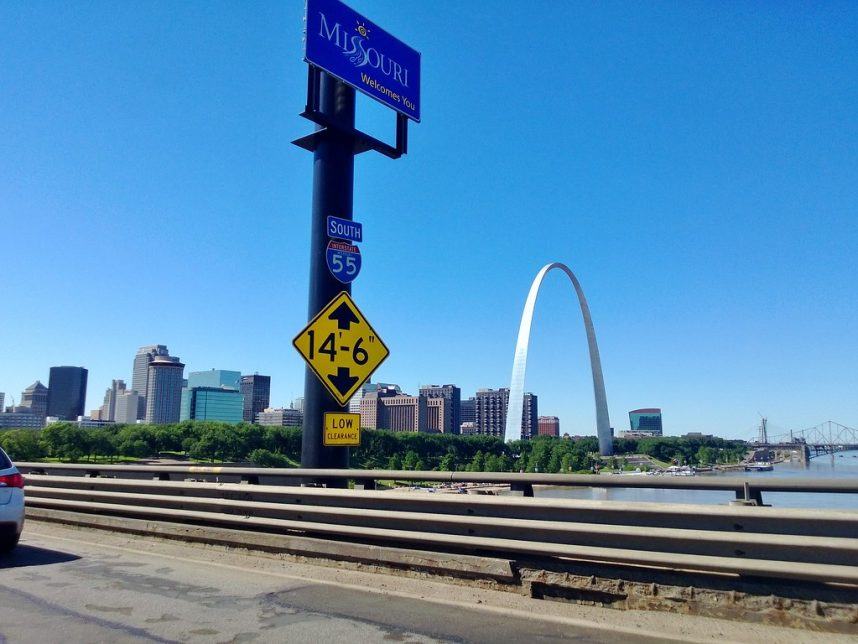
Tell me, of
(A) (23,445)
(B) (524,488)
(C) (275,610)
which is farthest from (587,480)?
(A) (23,445)

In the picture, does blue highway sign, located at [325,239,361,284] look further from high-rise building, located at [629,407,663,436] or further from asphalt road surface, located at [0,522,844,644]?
high-rise building, located at [629,407,663,436]

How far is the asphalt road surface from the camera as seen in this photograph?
5312mm

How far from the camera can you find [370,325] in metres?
10.3

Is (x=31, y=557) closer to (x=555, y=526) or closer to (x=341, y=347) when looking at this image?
(x=341, y=347)

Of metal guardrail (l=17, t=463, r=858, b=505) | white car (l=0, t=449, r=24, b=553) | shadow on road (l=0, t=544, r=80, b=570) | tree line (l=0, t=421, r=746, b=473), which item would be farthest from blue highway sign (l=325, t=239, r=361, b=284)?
tree line (l=0, t=421, r=746, b=473)

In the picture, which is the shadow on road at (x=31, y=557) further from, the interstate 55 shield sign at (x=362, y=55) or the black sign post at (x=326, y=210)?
the interstate 55 shield sign at (x=362, y=55)

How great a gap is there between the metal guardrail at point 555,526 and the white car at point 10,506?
183 cm

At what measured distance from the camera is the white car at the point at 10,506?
8.72 meters

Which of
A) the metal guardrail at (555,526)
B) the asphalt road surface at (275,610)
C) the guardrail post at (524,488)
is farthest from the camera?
the guardrail post at (524,488)

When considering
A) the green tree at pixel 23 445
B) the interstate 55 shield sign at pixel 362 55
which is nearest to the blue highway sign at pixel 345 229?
the interstate 55 shield sign at pixel 362 55

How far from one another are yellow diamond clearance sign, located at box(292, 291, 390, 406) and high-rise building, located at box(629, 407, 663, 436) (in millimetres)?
118824

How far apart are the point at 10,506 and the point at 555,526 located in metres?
7.18

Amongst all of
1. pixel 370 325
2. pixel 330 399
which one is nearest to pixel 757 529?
pixel 370 325

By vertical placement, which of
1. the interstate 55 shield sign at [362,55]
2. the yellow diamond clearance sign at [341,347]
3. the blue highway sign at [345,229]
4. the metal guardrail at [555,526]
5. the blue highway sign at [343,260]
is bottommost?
the metal guardrail at [555,526]
